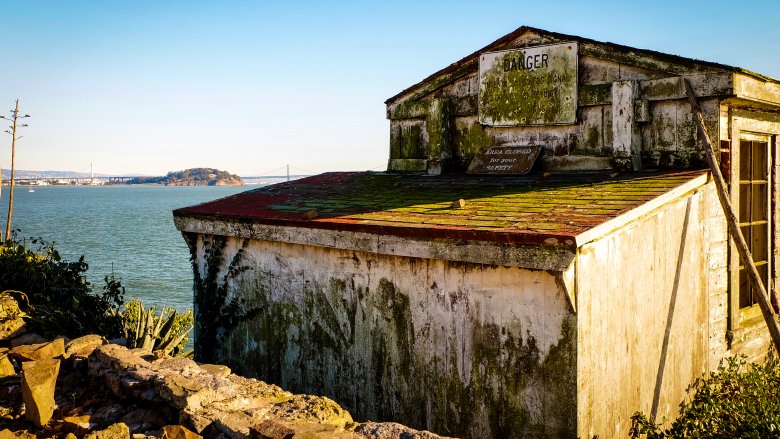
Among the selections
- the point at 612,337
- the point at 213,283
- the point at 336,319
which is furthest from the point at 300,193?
the point at 612,337

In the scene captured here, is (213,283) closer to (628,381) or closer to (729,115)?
(628,381)

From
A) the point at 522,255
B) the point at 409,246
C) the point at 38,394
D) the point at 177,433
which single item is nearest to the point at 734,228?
the point at 522,255

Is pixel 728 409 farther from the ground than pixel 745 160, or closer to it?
closer to it

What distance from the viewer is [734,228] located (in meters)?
6.40

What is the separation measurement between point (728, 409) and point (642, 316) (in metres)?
1.28

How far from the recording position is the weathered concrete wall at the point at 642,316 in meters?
5.41

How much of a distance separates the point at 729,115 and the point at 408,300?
4272 mm

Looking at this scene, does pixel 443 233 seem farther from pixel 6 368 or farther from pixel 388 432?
pixel 6 368

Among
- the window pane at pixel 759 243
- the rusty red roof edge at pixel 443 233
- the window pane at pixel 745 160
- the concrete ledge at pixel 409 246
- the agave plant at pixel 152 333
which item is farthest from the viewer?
the agave plant at pixel 152 333

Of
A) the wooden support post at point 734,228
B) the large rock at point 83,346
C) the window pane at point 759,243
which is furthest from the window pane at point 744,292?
the large rock at point 83,346

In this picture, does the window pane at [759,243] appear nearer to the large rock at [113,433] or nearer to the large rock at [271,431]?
the large rock at [271,431]

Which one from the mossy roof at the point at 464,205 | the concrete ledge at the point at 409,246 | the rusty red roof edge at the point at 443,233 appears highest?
the mossy roof at the point at 464,205

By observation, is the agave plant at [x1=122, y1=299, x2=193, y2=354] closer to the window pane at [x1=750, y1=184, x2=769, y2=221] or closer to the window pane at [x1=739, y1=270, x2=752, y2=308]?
the window pane at [x1=739, y1=270, x2=752, y2=308]

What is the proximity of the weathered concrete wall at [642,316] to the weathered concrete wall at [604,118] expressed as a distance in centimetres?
97
